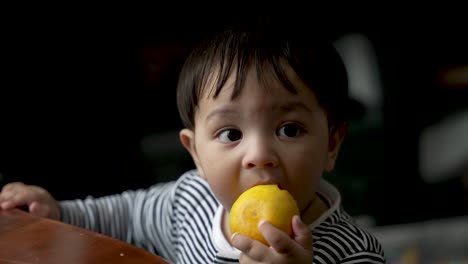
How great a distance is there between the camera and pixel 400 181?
1.62 m

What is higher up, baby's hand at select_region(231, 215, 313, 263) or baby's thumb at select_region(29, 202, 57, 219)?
baby's thumb at select_region(29, 202, 57, 219)

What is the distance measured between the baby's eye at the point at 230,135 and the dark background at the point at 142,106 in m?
0.80

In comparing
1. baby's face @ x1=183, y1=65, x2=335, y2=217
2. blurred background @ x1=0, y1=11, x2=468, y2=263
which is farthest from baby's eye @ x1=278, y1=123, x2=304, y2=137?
blurred background @ x1=0, y1=11, x2=468, y2=263

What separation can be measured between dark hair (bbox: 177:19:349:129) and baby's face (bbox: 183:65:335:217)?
0.01m

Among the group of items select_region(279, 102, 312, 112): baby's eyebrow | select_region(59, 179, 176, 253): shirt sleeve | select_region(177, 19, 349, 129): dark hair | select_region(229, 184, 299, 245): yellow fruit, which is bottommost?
select_region(229, 184, 299, 245): yellow fruit

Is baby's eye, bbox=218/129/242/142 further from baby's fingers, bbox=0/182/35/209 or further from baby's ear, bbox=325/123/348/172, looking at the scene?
baby's fingers, bbox=0/182/35/209

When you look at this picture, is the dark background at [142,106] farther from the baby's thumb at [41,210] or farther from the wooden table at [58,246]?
the wooden table at [58,246]

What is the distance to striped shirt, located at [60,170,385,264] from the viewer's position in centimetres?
83

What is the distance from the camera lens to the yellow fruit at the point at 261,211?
0.66 meters

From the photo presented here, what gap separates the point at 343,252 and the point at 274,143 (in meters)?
0.18

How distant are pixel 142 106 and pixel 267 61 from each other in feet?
3.02

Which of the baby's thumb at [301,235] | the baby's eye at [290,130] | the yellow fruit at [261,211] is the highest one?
the baby's eye at [290,130]

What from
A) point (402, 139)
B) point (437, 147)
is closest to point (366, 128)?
point (402, 139)

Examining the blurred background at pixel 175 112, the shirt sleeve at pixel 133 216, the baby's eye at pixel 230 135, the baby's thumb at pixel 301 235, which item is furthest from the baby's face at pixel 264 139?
the blurred background at pixel 175 112
